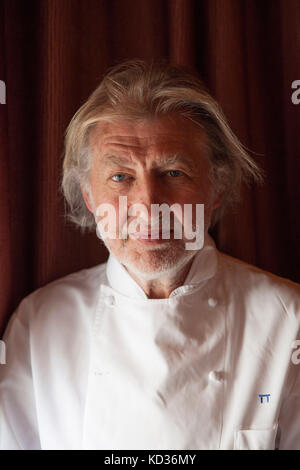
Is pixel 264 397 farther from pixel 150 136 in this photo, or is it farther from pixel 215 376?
Result: pixel 150 136

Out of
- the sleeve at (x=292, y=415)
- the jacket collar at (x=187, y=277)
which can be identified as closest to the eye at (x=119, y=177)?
the jacket collar at (x=187, y=277)

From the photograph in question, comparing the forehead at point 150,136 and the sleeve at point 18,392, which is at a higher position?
the forehead at point 150,136

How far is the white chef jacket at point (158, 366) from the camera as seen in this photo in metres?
1.12

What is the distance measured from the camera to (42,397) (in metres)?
1.20

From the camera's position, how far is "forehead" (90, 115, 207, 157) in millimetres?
1107

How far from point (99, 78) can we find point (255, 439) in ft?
3.56

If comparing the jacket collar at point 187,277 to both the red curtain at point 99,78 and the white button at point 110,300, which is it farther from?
the red curtain at point 99,78

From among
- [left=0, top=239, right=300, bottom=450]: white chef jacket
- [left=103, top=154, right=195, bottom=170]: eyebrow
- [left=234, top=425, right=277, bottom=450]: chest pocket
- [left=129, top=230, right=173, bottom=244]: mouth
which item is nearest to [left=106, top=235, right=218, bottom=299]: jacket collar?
[left=0, top=239, right=300, bottom=450]: white chef jacket

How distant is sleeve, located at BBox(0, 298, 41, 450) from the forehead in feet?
1.73

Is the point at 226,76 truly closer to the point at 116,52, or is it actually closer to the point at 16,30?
the point at 116,52

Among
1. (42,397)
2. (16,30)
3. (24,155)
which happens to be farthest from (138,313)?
(16,30)

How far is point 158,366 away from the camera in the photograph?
1130 mm

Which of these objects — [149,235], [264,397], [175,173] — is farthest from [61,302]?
[264,397]
